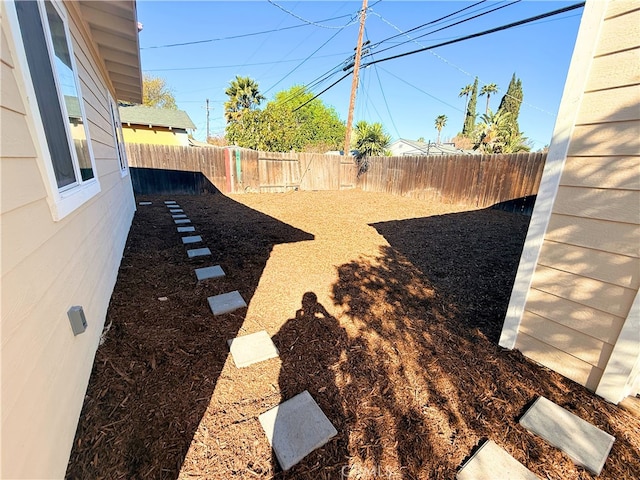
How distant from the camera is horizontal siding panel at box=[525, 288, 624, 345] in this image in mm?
1538

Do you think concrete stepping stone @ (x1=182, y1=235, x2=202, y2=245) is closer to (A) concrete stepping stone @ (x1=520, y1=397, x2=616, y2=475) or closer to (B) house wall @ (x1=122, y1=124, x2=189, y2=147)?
(A) concrete stepping stone @ (x1=520, y1=397, x2=616, y2=475)

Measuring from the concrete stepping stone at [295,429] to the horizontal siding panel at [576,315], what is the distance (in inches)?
64.0

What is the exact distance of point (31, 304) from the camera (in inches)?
38.3

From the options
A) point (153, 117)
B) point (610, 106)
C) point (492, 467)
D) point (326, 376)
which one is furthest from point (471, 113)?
point (492, 467)

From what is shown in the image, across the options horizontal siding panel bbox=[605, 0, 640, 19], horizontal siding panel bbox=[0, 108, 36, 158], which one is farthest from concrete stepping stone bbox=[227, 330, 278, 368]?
horizontal siding panel bbox=[605, 0, 640, 19]

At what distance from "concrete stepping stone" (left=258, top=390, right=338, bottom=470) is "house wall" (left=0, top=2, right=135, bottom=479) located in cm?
87

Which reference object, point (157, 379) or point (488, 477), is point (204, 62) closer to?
point (157, 379)

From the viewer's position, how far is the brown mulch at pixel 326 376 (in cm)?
123

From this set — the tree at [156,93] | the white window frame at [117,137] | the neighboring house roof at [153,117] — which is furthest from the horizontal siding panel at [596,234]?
the tree at [156,93]

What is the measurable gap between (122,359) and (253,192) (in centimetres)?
902

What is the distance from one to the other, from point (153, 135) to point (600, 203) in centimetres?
1866

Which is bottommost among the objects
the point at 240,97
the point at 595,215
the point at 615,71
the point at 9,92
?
the point at 595,215

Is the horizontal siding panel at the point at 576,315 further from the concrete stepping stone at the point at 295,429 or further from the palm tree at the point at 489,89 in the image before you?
the palm tree at the point at 489,89

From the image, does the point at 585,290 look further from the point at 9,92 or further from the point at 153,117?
the point at 153,117
